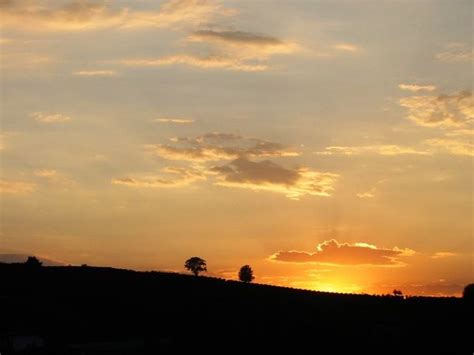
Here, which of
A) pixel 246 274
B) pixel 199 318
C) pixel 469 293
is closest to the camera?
pixel 199 318

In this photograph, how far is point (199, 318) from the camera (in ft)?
277

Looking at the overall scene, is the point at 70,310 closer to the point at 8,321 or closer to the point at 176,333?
the point at 8,321

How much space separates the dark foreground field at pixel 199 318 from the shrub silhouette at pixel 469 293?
0.84 m

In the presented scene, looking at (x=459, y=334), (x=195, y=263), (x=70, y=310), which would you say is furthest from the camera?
(x=195, y=263)

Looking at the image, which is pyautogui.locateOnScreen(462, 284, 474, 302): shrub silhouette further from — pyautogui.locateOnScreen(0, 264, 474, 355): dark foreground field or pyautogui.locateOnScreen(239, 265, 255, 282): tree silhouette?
pyautogui.locateOnScreen(239, 265, 255, 282): tree silhouette

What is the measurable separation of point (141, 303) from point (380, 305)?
28.2 meters

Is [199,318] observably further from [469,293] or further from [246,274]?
[246,274]

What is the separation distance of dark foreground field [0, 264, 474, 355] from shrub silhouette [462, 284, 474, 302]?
0.84 meters

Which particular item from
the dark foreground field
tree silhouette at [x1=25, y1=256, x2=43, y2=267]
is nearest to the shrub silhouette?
the dark foreground field

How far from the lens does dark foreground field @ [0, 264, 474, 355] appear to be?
71938 mm

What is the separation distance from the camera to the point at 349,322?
278 ft

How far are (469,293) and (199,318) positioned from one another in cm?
2926

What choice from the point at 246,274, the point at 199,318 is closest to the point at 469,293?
the point at 199,318

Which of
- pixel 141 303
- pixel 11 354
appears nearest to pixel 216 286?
pixel 141 303
